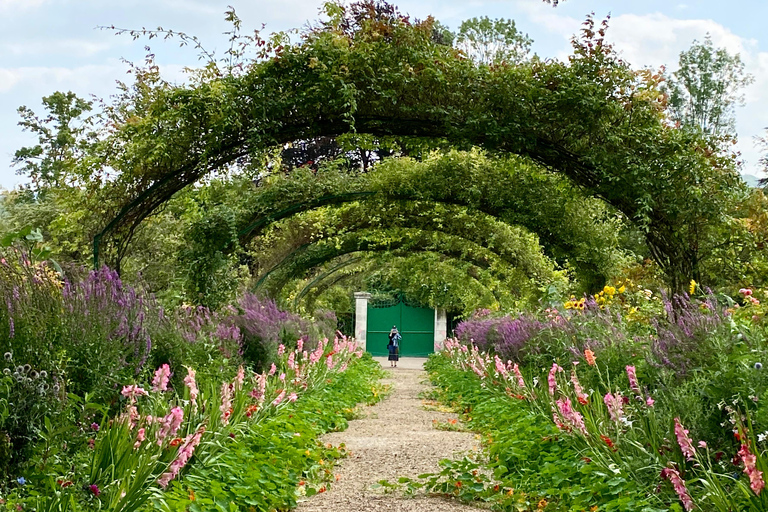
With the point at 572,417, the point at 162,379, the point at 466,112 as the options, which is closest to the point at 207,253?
the point at 466,112

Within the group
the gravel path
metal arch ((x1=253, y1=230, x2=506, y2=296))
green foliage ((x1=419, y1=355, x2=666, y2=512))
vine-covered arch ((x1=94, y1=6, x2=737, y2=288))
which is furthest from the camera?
metal arch ((x1=253, y1=230, x2=506, y2=296))

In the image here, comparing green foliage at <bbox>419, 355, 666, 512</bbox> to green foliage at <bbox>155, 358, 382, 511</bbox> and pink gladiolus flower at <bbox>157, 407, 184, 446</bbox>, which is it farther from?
pink gladiolus flower at <bbox>157, 407, 184, 446</bbox>

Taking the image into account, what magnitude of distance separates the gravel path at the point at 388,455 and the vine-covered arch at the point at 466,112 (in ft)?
8.12

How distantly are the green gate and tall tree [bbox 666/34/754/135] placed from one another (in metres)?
11.1

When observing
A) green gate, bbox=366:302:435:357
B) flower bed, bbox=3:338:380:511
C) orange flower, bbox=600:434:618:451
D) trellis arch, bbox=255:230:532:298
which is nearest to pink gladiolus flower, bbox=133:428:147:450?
Answer: flower bed, bbox=3:338:380:511

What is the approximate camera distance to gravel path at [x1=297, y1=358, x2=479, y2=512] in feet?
12.2

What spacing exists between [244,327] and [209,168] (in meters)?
1.79

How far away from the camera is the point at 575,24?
644 centimetres

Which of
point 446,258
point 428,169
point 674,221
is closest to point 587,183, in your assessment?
point 674,221

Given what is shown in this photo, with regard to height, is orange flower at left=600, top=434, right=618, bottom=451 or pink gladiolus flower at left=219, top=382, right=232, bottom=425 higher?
pink gladiolus flower at left=219, top=382, right=232, bottom=425

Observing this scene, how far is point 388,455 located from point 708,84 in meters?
25.0

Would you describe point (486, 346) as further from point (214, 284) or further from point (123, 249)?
point (123, 249)

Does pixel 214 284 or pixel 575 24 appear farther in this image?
pixel 214 284

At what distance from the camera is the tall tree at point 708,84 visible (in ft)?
86.5
